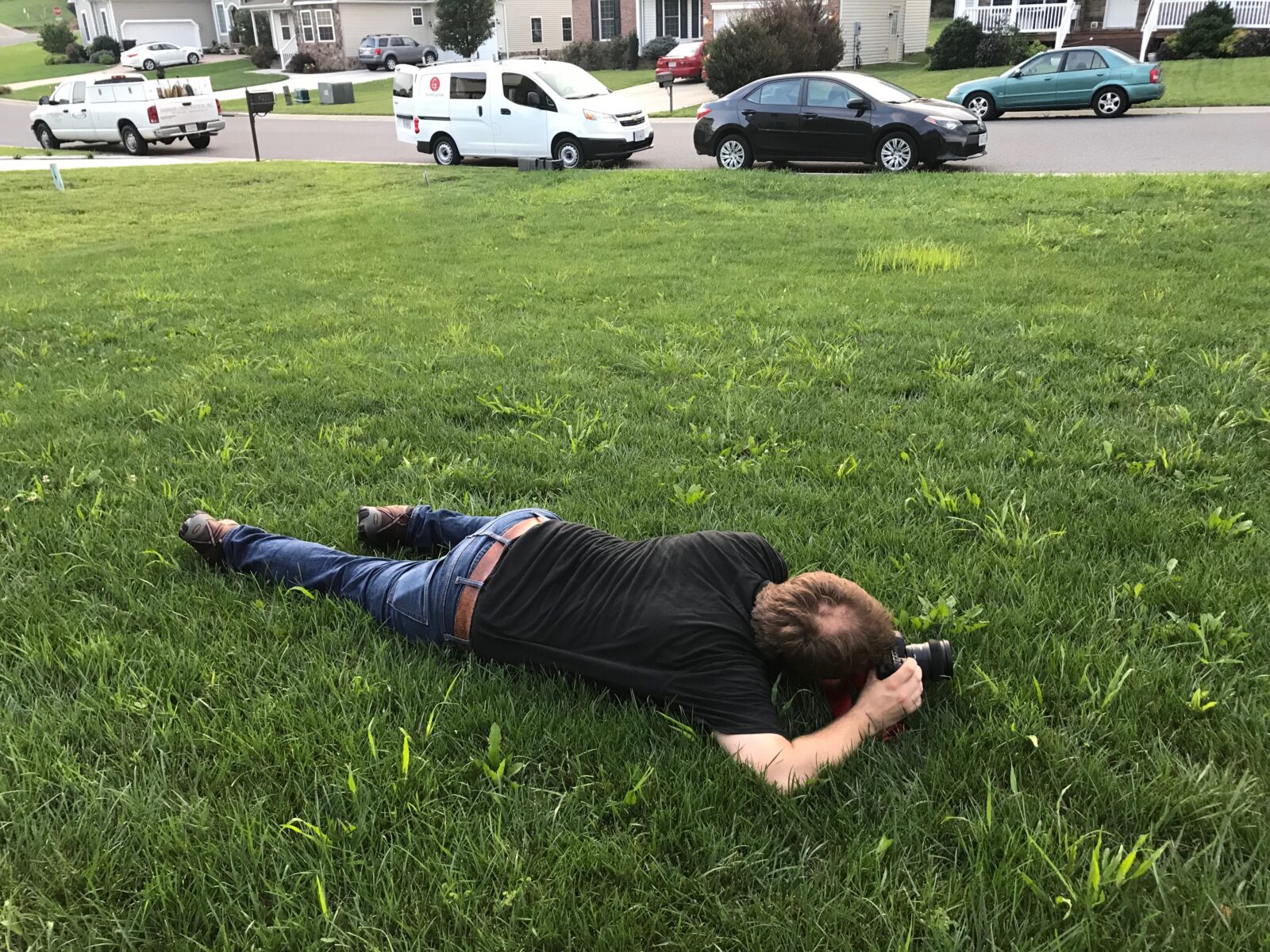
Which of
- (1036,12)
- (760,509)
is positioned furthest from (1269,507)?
(1036,12)

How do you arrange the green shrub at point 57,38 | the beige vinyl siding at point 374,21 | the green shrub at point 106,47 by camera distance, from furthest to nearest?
the green shrub at point 57,38, the green shrub at point 106,47, the beige vinyl siding at point 374,21

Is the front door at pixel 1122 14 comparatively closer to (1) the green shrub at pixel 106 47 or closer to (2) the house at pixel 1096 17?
(2) the house at pixel 1096 17

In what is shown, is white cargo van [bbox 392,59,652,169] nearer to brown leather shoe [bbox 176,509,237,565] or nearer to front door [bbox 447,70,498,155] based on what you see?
front door [bbox 447,70,498,155]

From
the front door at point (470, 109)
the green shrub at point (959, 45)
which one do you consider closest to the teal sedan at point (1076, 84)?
the front door at point (470, 109)

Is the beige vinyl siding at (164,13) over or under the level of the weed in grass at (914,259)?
over

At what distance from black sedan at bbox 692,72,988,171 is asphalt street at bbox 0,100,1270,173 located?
56cm

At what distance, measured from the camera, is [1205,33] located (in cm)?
2664

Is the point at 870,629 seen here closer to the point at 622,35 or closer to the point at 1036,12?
the point at 1036,12

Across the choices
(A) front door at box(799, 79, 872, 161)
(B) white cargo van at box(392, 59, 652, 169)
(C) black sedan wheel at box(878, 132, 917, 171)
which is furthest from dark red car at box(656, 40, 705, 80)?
(C) black sedan wheel at box(878, 132, 917, 171)

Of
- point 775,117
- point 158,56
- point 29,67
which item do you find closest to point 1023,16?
point 775,117

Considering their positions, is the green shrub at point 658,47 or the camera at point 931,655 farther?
the green shrub at point 658,47

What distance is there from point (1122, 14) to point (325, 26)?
39.6m

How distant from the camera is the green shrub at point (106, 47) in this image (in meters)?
55.8

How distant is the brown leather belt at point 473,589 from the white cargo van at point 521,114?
535 inches
